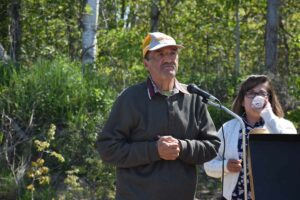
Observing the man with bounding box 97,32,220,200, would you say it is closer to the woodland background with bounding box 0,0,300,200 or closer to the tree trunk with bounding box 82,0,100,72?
the woodland background with bounding box 0,0,300,200

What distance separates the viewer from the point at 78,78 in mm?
10008

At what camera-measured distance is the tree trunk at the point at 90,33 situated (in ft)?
36.8

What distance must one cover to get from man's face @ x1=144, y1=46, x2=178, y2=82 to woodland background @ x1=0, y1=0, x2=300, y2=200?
9.18 feet

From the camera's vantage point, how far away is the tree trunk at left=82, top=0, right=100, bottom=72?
11.2 meters

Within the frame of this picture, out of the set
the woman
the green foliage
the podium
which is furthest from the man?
the green foliage

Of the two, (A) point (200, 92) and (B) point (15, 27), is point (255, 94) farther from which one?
(B) point (15, 27)

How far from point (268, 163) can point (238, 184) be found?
3.33 feet

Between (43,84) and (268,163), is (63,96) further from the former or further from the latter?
(268,163)

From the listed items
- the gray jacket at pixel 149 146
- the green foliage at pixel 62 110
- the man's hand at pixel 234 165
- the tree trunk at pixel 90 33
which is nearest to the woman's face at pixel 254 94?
the man's hand at pixel 234 165

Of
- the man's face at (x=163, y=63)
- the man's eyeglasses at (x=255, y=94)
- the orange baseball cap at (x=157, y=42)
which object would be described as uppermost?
the orange baseball cap at (x=157, y=42)

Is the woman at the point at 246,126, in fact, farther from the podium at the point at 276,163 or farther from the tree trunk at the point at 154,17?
the tree trunk at the point at 154,17

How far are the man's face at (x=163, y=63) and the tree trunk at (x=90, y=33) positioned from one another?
6391 mm

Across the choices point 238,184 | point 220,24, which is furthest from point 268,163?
point 220,24

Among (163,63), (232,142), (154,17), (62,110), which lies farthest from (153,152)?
(154,17)
